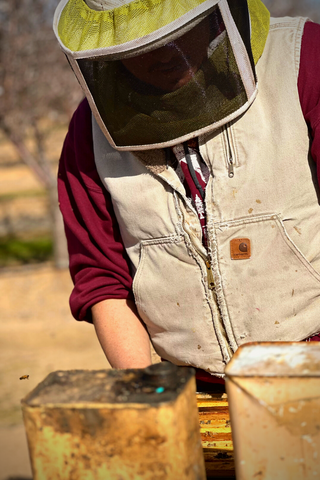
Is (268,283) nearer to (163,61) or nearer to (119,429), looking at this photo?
(163,61)

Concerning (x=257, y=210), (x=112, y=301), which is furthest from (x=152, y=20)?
(x=112, y=301)

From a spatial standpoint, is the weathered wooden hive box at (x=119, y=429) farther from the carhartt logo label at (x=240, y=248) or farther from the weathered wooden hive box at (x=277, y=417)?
the carhartt logo label at (x=240, y=248)

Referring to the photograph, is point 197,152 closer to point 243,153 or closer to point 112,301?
point 243,153

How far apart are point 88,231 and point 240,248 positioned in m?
0.57

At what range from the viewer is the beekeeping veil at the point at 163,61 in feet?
5.13

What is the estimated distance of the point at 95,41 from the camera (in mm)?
1646

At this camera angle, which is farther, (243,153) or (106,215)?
(106,215)

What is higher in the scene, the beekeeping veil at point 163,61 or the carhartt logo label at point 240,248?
the beekeeping veil at point 163,61

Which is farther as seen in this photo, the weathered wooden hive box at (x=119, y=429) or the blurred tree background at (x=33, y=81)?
the blurred tree background at (x=33, y=81)

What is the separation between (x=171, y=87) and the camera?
5.40 ft

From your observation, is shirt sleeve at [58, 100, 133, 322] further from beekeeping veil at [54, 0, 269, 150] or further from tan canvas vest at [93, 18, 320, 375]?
beekeeping veil at [54, 0, 269, 150]

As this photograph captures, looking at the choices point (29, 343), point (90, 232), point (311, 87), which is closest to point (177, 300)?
point (90, 232)

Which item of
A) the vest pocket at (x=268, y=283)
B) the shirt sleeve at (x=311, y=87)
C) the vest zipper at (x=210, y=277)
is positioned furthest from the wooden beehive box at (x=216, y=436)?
the shirt sleeve at (x=311, y=87)

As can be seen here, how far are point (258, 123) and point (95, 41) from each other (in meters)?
0.54
